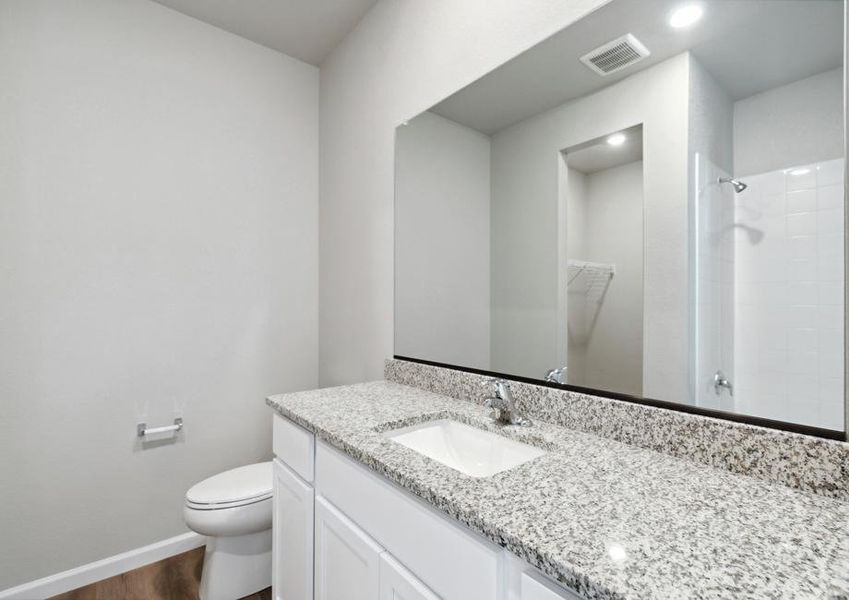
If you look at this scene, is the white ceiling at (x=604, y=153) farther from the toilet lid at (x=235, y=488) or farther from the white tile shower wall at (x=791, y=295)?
the toilet lid at (x=235, y=488)

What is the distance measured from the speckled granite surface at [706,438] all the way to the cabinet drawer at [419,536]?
1.69ft

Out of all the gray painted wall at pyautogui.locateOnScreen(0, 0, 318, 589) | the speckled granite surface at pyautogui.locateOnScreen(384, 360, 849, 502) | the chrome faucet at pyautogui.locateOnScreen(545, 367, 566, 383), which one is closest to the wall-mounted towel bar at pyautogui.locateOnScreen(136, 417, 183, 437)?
the gray painted wall at pyautogui.locateOnScreen(0, 0, 318, 589)

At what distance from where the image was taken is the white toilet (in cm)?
163

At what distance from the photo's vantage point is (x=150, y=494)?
198cm

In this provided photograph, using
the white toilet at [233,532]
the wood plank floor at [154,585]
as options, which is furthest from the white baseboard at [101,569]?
the white toilet at [233,532]

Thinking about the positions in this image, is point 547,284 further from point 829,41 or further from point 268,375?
point 268,375

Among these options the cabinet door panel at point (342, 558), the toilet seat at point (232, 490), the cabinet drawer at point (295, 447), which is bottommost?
the toilet seat at point (232, 490)

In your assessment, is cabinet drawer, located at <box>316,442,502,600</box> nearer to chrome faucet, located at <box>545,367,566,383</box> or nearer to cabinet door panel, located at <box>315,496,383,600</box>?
cabinet door panel, located at <box>315,496,383,600</box>

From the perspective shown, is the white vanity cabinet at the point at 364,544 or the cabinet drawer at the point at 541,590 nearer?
the cabinet drawer at the point at 541,590

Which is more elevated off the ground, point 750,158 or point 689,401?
point 750,158

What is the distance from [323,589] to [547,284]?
1.12 meters

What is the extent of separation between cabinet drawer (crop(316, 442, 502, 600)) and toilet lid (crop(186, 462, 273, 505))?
786 millimetres

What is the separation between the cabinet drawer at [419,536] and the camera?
686 millimetres

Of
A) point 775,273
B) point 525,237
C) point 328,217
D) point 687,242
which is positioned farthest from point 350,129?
point 775,273
